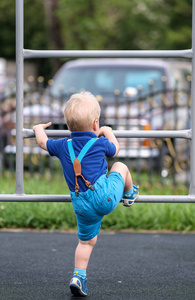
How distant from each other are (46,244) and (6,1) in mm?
23471

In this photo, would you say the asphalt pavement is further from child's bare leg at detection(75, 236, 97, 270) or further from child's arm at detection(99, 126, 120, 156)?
child's arm at detection(99, 126, 120, 156)

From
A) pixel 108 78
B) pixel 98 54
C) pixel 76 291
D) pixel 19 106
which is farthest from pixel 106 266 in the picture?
pixel 108 78

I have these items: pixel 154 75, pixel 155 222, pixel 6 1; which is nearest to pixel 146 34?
pixel 6 1

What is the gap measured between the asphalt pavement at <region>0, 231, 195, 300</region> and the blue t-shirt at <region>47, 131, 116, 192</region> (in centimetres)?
59

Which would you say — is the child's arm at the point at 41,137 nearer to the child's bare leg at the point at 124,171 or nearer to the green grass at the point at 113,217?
the child's bare leg at the point at 124,171

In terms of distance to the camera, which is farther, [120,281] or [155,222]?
[155,222]

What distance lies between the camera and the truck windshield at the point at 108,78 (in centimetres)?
878

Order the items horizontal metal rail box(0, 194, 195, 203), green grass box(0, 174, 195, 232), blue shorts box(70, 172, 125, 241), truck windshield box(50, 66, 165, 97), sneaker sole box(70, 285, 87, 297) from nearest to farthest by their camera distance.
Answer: blue shorts box(70, 172, 125, 241), sneaker sole box(70, 285, 87, 297), horizontal metal rail box(0, 194, 195, 203), green grass box(0, 174, 195, 232), truck windshield box(50, 66, 165, 97)

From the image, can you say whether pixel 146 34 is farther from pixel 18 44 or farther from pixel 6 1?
pixel 18 44

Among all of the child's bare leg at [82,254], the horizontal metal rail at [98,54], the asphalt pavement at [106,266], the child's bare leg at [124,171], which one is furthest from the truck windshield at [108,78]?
the child's bare leg at [82,254]

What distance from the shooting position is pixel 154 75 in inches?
350

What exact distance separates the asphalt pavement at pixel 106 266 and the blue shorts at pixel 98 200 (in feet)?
1.30

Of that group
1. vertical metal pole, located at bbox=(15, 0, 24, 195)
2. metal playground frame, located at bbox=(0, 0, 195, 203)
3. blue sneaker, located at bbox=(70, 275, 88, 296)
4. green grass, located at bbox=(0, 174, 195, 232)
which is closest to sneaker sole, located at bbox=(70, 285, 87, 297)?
blue sneaker, located at bbox=(70, 275, 88, 296)

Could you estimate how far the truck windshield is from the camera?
878cm
